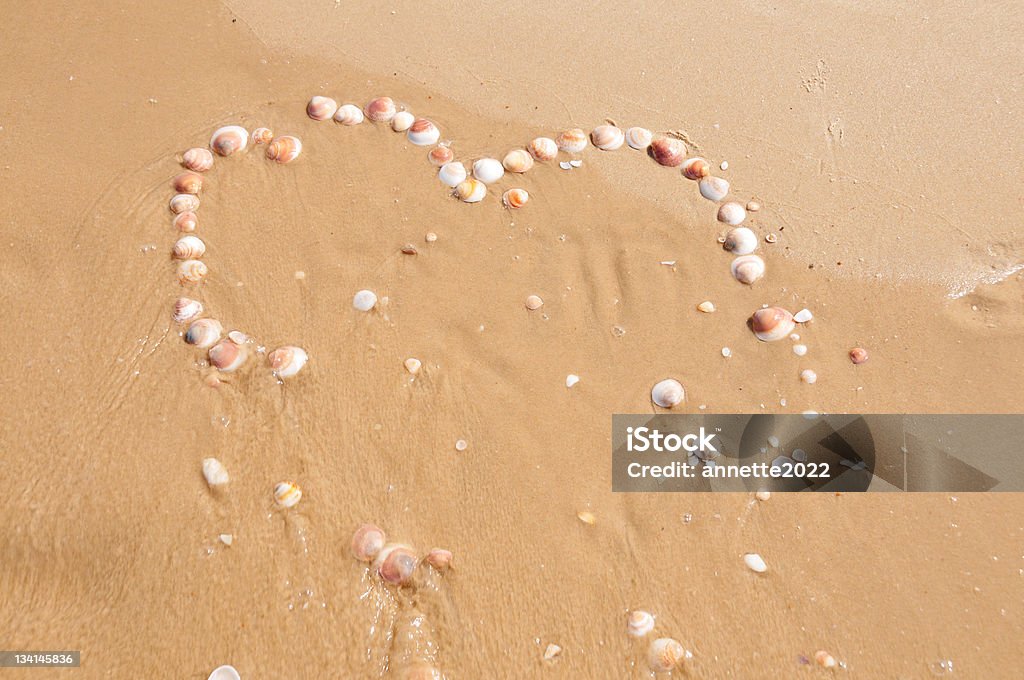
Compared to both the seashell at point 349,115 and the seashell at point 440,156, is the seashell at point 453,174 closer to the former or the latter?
the seashell at point 440,156

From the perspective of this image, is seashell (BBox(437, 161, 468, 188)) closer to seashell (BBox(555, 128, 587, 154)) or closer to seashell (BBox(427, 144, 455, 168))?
seashell (BBox(427, 144, 455, 168))

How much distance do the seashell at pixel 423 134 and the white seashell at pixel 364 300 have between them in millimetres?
1250

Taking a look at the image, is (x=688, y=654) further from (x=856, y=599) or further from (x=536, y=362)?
(x=536, y=362)

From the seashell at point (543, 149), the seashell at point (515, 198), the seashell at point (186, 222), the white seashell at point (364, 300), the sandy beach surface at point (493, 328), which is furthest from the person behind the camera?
the seashell at point (543, 149)

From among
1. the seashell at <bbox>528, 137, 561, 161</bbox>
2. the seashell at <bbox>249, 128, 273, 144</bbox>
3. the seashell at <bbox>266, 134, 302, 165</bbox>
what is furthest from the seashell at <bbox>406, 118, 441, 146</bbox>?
the seashell at <bbox>249, 128, 273, 144</bbox>

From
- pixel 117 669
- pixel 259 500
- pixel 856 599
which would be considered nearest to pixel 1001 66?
pixel 856 599

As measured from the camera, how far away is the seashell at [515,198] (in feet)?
13.6

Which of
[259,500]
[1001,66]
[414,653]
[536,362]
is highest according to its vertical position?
[1001,66]

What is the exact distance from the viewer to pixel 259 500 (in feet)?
10.7

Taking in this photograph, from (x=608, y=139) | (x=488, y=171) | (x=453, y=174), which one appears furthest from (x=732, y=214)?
(x=453, y=174)

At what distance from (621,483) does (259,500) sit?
6.06ft

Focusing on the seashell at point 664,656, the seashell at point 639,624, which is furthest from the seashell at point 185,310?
the seashell at point 664,656

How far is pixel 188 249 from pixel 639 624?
329cm

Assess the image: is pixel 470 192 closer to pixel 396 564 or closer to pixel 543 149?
pixel 543 149
